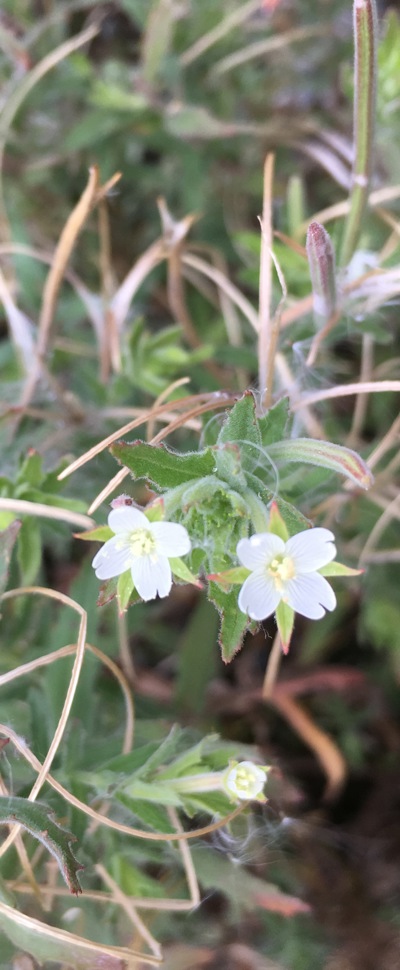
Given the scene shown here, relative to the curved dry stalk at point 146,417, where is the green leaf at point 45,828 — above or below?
below

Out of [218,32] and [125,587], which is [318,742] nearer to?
[125,587]

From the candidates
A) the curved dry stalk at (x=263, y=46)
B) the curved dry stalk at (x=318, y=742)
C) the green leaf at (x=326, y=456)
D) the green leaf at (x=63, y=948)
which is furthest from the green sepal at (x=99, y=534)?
the curved dry stalk at (x=263, y=46)

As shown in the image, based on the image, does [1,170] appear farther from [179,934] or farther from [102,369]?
[179,934]

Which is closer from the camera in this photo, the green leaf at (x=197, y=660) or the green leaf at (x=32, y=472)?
the green leaf at (x=32, y=472)

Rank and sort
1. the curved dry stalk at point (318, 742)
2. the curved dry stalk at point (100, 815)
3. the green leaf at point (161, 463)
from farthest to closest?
1. the curved dry stalk at point (318, 742)
2. the curved dry stalk at point (100, 815)
3. the green leaf at point (161, 463)

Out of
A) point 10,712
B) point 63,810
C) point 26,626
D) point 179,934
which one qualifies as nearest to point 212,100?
point 26,626

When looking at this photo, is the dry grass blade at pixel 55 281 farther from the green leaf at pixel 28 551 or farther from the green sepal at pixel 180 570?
the green sepal at pixel 180 570
